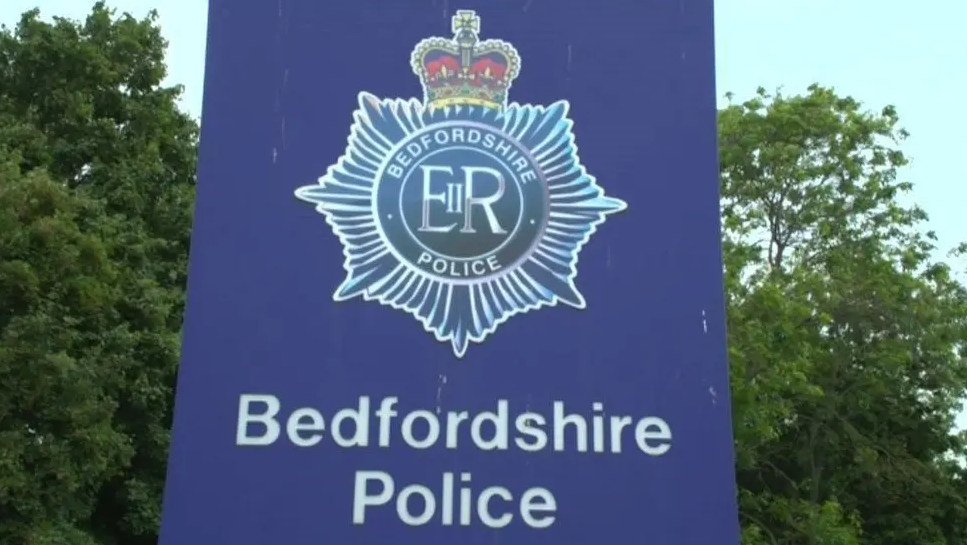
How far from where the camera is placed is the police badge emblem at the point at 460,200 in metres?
7.60

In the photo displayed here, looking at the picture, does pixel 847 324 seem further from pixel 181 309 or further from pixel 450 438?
pixel 450 438

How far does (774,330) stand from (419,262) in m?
8.48

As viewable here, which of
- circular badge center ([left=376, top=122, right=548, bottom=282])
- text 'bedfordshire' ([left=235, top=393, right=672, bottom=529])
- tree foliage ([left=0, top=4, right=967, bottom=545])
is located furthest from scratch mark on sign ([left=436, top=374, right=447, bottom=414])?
tree foliage ([left=0, top=4, right=967, bottom=545])

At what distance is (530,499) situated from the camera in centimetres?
724

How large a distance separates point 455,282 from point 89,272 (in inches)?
257

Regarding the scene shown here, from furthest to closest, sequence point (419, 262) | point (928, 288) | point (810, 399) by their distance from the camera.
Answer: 1. point (928, 288)
2. point (810, 399)
3. point (419, 262)

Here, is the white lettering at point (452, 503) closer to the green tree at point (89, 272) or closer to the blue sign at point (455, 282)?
the blue sign at point (455, 282)

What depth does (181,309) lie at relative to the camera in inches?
604

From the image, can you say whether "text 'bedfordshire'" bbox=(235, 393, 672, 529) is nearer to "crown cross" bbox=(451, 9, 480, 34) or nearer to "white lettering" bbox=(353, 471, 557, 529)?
"white lettering" bbox=(353, 471, 557, 529)

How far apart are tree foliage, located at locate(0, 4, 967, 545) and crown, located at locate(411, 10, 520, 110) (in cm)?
555

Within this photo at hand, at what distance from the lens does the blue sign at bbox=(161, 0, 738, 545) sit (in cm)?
721

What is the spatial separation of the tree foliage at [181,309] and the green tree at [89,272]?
0.08 ft

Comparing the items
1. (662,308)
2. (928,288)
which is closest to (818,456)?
(928,288)

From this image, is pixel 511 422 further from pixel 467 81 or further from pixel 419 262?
pixel 467 81
